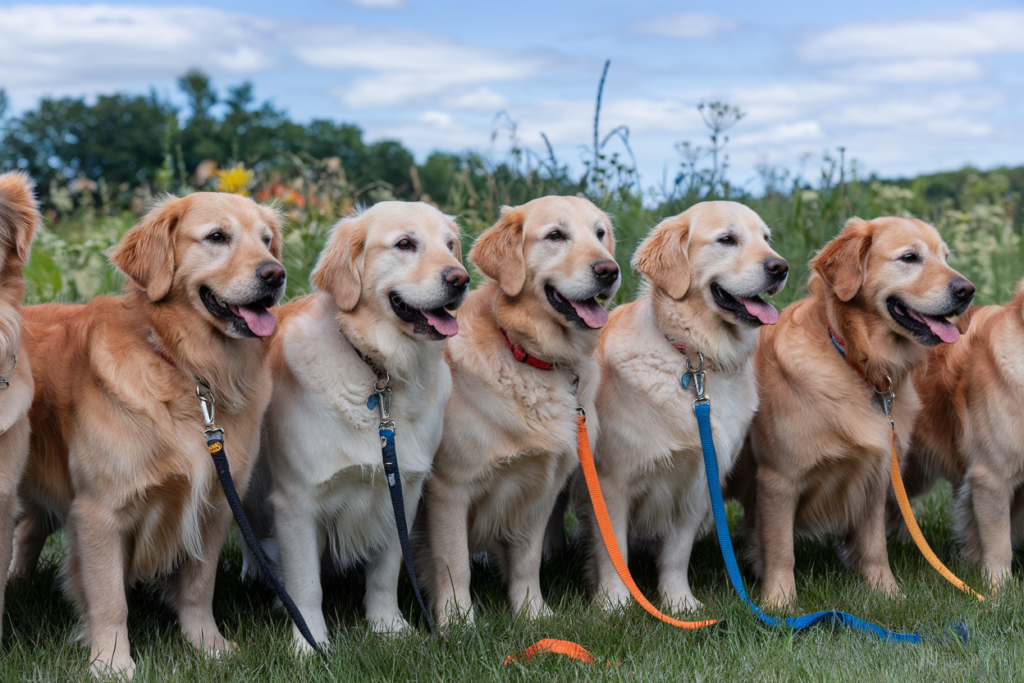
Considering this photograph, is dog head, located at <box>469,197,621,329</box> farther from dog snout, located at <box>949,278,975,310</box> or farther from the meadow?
dog snout, located at <box>949,278,975,310</box>

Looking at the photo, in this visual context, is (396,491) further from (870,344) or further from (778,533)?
(870,344)

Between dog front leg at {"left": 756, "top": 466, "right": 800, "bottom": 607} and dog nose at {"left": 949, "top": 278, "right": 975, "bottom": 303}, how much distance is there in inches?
40.5

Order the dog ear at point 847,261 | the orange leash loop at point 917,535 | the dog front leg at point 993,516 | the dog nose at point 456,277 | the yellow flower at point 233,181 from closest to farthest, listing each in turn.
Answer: the dog nose at point 456,277
the orange leash loop at point 917,535
the dog ear at point 847,261
the dog front leg at point 993,516
the yellow flower at point 233,181

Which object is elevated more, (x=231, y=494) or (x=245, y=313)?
(x=245, y=313)

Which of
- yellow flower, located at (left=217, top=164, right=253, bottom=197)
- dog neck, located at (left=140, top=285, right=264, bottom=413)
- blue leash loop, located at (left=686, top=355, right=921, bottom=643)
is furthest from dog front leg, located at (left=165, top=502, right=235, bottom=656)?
yellow flower, located at (left=217, top=164, right=253, bottom=197)

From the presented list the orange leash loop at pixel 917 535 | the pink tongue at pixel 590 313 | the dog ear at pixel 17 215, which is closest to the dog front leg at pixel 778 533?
the orange leash loop at pixel 917 535

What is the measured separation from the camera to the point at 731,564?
11.0 feet

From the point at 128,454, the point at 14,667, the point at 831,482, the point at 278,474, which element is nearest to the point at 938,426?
the point at 831,482

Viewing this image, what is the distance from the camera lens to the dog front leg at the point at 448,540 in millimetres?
3391

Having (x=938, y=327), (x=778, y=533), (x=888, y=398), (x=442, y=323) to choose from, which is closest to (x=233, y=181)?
(x=442, y=323)

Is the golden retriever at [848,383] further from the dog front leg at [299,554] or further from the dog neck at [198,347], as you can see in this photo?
the dog neck at [198,347]

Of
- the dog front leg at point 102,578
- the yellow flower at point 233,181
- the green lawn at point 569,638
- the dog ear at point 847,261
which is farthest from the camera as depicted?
the yellow flower at point 233,181

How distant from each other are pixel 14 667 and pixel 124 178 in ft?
147

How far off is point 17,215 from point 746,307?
269 cm
